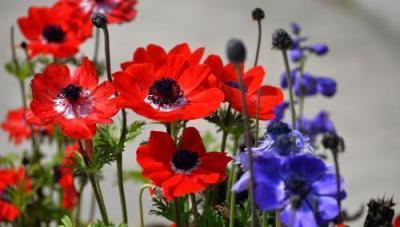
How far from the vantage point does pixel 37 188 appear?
1685mm

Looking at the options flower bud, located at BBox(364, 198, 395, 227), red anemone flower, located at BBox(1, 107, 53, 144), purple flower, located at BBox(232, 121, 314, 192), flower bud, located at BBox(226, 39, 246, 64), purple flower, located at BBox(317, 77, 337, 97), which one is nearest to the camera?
flower bud, located at BBox(226, 39, 246, 64)

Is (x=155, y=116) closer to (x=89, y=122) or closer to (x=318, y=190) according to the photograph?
(x=89, y=122)

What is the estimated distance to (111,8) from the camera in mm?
1663

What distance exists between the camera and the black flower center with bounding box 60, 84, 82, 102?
103 cm

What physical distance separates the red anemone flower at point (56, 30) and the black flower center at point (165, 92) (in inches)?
23.0

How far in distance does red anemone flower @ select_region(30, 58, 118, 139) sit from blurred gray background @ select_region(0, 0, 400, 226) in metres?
1.54

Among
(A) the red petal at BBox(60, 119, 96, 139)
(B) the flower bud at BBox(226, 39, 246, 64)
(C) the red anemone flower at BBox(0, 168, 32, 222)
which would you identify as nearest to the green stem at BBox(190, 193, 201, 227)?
(A) the red petal at BBox(60, 119, 96, 139)

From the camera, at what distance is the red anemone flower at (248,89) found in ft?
3.28

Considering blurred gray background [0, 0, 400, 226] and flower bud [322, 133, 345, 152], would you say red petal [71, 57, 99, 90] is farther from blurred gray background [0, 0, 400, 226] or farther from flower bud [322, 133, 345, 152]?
blurred gray background [0, 0, 400, 226]

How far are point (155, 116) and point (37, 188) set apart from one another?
2.67 ft

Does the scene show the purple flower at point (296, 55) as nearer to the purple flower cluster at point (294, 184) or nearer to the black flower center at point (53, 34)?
the black flower center at point (53, 34)

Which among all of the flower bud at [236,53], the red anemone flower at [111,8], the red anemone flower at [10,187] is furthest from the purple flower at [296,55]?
the flower bud at [236,53]

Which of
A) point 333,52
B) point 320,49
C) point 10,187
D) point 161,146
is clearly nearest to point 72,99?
point 161,146

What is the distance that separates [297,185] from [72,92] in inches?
14.2
